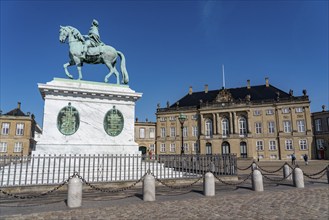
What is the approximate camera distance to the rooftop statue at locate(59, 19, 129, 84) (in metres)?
12.2

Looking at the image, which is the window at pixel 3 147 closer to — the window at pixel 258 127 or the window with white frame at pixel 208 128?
the window with white frame at pixel 208 128

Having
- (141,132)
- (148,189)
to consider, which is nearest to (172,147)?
(141,132)

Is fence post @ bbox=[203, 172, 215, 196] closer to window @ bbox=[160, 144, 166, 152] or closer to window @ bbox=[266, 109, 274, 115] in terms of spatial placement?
window @ bbox=[266, 109, 274, 115]

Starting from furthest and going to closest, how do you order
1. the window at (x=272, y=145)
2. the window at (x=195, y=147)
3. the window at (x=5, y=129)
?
the window at (x=195, y=147)
the window at (x=272, y=145)
the window at (x=5, y=129)

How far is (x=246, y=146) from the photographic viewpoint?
157 feet

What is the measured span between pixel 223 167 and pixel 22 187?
367 inches

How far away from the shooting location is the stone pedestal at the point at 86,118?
1070 cm

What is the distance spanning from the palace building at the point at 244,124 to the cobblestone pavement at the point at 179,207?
4052cm

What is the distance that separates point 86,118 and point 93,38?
14.9ft

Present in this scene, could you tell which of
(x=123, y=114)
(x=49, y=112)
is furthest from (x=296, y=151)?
(x=49, y=112)

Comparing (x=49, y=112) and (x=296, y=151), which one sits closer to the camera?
(x=49, y=112)

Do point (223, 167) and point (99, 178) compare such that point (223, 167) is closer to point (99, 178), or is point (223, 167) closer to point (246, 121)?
point (99, 178)

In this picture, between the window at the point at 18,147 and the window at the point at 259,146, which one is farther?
the window at the point at 259,146

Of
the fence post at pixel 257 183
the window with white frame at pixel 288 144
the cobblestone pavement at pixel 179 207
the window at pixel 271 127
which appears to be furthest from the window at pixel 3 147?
the window with white frame at pixel 288 144
